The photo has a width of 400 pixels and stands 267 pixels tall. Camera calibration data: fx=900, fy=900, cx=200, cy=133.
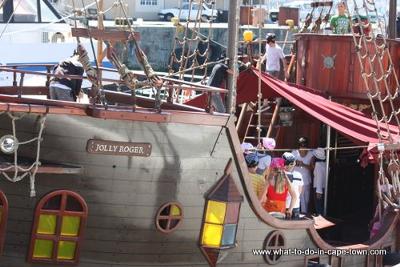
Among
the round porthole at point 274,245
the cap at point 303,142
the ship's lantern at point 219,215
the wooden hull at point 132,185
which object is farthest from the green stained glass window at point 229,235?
the cap at point 303,142

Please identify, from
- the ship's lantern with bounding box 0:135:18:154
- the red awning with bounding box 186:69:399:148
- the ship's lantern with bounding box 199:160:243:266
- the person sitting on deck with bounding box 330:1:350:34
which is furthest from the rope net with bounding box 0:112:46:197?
the person sitting on deck with bounding box 330:1:350:34

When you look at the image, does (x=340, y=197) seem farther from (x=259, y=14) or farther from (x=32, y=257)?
(x=32, y=257)

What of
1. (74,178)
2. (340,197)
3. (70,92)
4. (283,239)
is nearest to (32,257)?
(74,178)

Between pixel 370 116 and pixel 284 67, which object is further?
pixel 284 67

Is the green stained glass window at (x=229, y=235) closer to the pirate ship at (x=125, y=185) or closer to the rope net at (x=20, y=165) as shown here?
the pirate ship at (x=125, y=185)

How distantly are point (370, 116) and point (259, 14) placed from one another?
399 cm

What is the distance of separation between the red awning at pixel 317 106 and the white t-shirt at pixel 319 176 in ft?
2.48

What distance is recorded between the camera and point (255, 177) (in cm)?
964

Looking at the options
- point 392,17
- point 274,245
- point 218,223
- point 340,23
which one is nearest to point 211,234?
point 218,223

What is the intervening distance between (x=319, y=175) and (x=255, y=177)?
217 centimetres

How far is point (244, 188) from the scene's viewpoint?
9070 millimetres

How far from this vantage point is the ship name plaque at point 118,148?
8.23 m

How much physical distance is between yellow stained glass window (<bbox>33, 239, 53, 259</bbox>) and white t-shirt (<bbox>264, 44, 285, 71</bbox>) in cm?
585

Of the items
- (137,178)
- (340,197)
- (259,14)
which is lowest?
(340,197)
